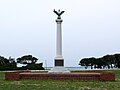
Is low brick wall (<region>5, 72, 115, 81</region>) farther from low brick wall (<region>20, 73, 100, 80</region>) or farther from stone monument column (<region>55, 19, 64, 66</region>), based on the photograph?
stone monument column (<region>55, 19, 64, 66</region>)

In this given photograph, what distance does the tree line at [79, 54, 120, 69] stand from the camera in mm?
88625

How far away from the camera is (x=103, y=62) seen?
92.8 metres

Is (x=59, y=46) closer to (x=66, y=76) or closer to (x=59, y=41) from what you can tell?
(x=59, y=41)

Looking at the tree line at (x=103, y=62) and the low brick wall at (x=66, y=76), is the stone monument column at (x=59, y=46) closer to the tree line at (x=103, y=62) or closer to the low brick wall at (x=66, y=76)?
the low brick wall at (x=66, y=76)

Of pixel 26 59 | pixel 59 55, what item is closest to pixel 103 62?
pixel 26 59

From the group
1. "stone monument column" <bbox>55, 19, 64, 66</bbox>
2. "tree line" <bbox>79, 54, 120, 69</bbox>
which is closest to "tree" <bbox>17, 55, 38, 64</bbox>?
"tree line" <bbox>79, 54, 120, 69</bbox>

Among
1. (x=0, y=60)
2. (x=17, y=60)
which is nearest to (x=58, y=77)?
(x=0, y=60)

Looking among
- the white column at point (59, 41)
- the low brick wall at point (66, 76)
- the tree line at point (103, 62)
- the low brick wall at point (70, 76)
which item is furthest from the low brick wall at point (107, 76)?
the tree line at point (103, 62)

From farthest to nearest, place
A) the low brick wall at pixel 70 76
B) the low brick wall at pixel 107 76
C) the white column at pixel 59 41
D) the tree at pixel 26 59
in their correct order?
1. the tree at pixel 26 59
2. the white column at pixel 59 41
3. the low brick wall at pixel 70 76
4. the low brick wall at pixel 107 76

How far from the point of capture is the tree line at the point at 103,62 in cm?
8862

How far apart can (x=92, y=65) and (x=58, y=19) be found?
64522mm

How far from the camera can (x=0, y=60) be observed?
81375 mm

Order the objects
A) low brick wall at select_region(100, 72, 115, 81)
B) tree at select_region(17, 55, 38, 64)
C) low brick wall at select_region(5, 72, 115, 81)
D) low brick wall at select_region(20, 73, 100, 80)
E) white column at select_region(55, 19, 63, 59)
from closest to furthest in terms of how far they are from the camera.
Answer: low brick wall at select_region(100, 72, 115, 81)
low brick wall at select_region(5, 72, 115, 81)
low brick wall at select_region(20, 73, 100, 80)
white column at select_region(55, 19, 63, 59)
tree at select_region(17, 55, 38, 64)

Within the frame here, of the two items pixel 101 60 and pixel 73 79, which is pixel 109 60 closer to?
pixel 101 60
